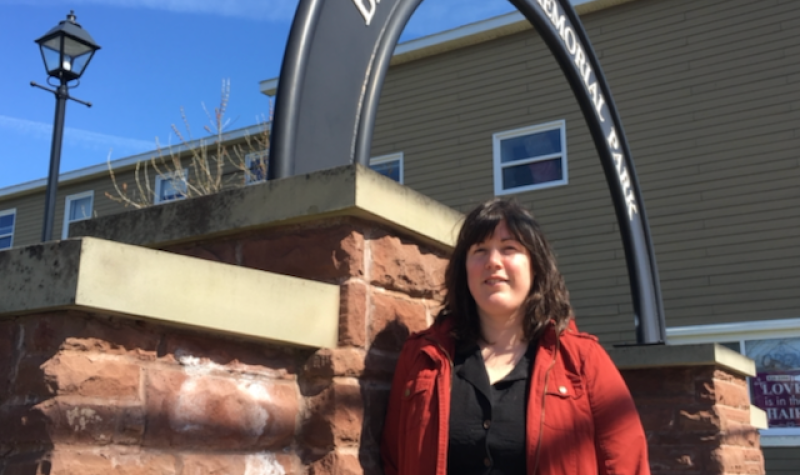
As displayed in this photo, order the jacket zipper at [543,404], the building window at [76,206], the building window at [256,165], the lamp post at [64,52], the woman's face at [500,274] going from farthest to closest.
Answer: the building window at [76,206] → the building window at [256,165] → the lamp post at [64,52] → the woman's face at [500,274] → the jacket zipper at [543,404]

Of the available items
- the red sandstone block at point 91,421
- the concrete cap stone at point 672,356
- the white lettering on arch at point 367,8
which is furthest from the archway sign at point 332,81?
the concrete cap stone at point 672,356

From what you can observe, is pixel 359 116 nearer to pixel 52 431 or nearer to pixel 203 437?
pixel 203 437

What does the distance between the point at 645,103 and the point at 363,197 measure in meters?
9.38

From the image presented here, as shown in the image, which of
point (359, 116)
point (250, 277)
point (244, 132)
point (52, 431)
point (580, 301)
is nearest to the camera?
point (52, 431)

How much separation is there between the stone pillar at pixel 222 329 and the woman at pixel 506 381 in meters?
0.15

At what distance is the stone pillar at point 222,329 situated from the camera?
1.52m

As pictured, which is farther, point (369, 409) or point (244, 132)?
point (244, 132)

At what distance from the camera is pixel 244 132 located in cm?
1503

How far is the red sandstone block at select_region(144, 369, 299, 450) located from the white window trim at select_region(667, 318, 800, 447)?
867cm

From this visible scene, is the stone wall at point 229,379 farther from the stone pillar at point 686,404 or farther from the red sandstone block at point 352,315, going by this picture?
the stone pillar at point 686,404

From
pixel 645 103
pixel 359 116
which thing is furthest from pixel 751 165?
pixel 359 116

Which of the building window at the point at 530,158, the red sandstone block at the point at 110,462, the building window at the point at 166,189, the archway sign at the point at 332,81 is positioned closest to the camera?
the red sandstone block at the point at 110,462

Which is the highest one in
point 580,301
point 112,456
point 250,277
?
point 580,301

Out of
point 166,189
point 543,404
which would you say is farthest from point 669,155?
point 166,189
